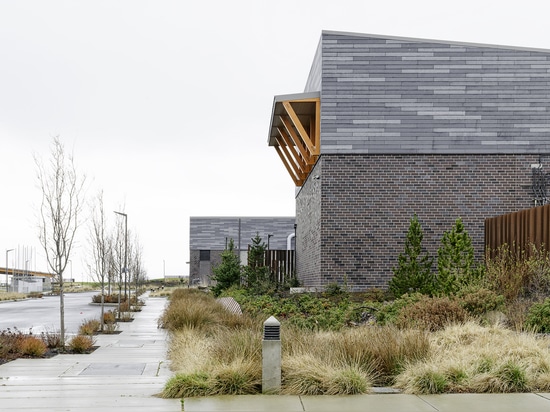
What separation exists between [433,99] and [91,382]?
716 inches

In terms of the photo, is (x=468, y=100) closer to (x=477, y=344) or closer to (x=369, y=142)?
(x=369, y=142)

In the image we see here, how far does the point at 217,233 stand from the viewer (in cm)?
6944

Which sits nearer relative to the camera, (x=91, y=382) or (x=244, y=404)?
(x=244, y=404)

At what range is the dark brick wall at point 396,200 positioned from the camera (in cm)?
2491

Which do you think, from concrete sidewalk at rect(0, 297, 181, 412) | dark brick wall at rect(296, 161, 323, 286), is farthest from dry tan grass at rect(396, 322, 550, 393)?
dark brick wall at rect(296, 161, 323, 286)

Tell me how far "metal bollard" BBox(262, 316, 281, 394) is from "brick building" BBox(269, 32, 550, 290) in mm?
15608

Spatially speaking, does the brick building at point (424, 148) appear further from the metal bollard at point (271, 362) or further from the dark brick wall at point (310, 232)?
the metal bollard at point (271, 362)

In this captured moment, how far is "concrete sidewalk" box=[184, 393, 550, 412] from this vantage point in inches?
328

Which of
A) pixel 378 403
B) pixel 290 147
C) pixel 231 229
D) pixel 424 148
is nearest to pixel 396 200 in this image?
pixel 424 148

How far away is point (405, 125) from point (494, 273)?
26.0 ft

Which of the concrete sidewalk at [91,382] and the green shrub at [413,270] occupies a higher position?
the green shrub at [413,270]

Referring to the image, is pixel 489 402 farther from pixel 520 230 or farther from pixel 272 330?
pixel 520 230

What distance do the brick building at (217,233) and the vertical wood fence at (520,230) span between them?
44.6 metres

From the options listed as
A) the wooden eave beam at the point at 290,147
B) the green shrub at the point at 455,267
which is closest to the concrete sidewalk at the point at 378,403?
the green shrub at the point at 455,267
